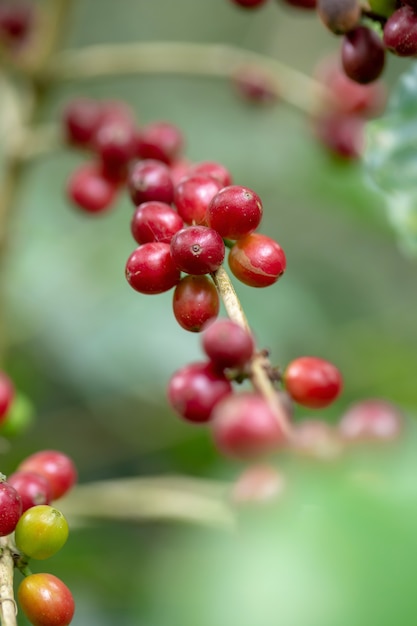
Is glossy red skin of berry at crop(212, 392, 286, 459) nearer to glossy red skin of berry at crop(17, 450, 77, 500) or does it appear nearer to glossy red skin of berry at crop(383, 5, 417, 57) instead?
glossy red skin of berry at crop(17, 450, 77, 500)

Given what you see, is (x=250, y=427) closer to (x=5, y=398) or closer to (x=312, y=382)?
(x=312, y=382)

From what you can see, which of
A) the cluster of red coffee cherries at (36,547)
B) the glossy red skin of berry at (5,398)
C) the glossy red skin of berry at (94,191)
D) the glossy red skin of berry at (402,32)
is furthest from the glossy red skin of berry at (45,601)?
the glossy red skin of berry at (94,191)

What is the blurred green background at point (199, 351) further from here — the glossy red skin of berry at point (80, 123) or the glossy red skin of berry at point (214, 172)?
the glossy red skin of berry at point (214, 172)

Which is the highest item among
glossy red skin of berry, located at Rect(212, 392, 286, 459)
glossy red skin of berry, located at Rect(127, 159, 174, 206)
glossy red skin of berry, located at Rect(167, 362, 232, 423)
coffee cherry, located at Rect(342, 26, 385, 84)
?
coffee cherry, located at Rect(342, 26, 385, 84)

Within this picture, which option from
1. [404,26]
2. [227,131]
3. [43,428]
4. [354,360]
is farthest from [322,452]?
[227,131]

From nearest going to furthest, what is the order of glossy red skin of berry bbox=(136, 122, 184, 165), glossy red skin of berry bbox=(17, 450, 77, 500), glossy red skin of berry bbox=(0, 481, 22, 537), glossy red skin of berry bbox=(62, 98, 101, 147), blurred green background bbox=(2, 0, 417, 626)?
blurred green background bbox=(2, 0, 417, 626) < glossy red skin of berry bbox=(0, 481, 22, 537) < glossy red skin of berry bbox=(17, 450, 77, 500) < glossy red skin of berry bbox=(136, 122, 184, 165) < glossy red skin of berry bbox=(62, 98, 101, 147)

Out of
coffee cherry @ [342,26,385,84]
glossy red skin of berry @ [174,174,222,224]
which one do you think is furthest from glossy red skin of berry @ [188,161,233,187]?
coffee cherry @ [342,26,385,84]

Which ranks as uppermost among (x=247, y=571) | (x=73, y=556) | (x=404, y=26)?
(x=404, y=26)

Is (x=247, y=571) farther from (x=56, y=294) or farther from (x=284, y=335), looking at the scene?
(x=56, y=294)
